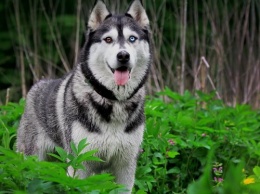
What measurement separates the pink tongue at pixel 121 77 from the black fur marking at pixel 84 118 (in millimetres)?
310

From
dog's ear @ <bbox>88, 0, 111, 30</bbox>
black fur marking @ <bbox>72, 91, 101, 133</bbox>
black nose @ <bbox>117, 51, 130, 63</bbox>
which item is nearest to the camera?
black nose @ <bbox>117, 51, 130, 63</bbox>

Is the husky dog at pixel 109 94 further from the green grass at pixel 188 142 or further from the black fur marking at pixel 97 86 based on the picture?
the green grass at pixel 188 142

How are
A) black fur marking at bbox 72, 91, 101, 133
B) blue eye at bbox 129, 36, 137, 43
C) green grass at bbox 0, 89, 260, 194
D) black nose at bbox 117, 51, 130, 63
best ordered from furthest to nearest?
Answer: green grass at bbox 0, 89, 260, 194, blue eye at bbox 129, 36, 137, 43, black fur marking at bbox 72, 91, 101, 133, black nose at bbox 117, 51, 130, 63

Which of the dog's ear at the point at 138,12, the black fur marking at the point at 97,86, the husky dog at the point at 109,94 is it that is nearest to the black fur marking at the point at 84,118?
the husky dog at the point at 109,94

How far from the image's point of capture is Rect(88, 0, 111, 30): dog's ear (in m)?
4.60

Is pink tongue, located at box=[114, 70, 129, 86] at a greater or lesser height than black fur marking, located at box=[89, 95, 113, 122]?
greater

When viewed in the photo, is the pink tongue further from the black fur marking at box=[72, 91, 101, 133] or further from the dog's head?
the black fur marking at box=[72, 91, 101, 133]

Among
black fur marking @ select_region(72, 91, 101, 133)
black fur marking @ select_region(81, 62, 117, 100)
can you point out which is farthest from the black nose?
black fur marking @ select_region(72, 91, 101, 133)

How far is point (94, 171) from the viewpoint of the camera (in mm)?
4379

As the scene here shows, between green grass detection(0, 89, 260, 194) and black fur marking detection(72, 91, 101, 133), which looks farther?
green grass detection(0, 89, 260, 194)

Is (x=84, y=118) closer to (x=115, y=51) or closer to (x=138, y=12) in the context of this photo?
(x=115, y=51)

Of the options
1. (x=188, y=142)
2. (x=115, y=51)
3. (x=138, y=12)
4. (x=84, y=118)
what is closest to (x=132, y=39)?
(x=115, y=51)

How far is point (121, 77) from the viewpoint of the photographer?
4.39 m

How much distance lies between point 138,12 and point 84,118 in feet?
3.28
